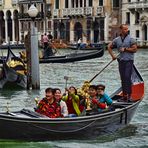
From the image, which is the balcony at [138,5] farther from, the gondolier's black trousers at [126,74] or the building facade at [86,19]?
the gondolier's black trousers at [126,74]

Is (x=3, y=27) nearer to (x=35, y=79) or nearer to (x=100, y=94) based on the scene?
(x=35, y=79)

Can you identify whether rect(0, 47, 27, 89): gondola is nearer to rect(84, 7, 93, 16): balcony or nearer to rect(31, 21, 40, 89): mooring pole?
rect(31, 21, 40, 89): mooring pole

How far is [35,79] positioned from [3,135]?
411cm

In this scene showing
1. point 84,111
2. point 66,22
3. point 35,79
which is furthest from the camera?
point 66,22

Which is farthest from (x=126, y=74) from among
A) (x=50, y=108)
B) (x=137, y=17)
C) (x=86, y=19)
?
(x=86, y=19)

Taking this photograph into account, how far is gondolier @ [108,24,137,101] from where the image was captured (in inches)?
228

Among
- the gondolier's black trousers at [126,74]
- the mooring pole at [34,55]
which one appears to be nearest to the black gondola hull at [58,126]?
the gondolier's black trousers at [126,74]

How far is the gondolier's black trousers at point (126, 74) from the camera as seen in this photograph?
591 centimetres

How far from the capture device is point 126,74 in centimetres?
595

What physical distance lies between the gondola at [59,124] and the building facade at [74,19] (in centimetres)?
2339

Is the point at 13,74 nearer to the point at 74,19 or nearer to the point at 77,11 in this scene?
the point at 77,11

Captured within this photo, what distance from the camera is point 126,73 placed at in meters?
5.94

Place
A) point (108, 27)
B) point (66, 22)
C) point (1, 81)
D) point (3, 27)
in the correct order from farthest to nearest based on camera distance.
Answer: point (3, 27)
point (66, 22)
point (108, 27)
point (1, 81)

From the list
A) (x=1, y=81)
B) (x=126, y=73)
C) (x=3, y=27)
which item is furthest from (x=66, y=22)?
(x=126, y=73)
